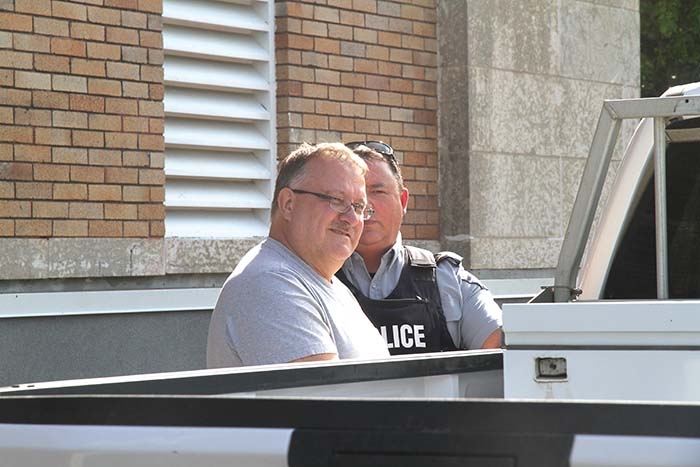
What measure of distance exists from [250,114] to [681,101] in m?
4.38

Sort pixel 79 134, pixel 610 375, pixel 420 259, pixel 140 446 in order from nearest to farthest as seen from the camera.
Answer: pixel 140 446, pixel 610 375, pixel 420 259, pixel 79 134

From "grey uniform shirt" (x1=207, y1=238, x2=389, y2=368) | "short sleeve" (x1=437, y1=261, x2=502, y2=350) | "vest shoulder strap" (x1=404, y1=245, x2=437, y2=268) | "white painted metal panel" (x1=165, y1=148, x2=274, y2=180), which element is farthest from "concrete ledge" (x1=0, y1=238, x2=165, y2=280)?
"grey uniform shirt" (x1=207, y1=238, x2=389, y2=368)

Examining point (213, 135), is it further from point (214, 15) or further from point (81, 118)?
point (81, 118)

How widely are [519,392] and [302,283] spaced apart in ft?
2.46

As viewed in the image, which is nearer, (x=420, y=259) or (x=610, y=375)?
(x=610, y=375)

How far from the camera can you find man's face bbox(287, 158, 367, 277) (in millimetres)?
4250

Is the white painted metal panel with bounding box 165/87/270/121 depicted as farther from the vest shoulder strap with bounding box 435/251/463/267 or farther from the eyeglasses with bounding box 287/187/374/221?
the eyeglasses with bounding box 287/187/374/221

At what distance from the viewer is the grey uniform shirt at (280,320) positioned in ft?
12.8

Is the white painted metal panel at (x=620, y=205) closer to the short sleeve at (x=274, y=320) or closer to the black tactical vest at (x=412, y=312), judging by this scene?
the black tactical vest at (x=412, y=312)

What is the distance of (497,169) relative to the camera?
29.8ft

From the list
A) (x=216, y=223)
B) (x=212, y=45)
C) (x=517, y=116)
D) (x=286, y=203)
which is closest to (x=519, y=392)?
(x=286, y=203)

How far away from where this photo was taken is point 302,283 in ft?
13.4

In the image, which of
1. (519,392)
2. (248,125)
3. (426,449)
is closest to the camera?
(426,449)

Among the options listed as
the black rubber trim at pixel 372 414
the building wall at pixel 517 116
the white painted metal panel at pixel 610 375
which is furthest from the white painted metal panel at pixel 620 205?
the building wall at pixel 517 116
